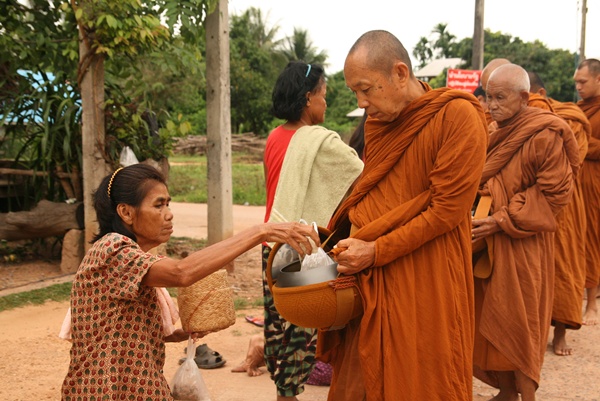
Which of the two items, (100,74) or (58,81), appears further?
(58,81)

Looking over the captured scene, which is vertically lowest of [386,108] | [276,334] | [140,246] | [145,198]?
[276,334]

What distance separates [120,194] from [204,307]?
2.30 feet

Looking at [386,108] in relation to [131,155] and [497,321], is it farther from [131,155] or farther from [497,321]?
[131,155]

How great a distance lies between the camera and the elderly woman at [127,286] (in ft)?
8.64

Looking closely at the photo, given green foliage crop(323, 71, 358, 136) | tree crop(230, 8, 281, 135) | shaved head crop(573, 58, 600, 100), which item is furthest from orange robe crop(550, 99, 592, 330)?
green foliage crop(323, 71, 358, 136)

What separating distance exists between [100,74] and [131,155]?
2.91 ft

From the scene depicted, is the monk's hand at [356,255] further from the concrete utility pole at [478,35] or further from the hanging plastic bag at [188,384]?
the concrete utility pole at [478,35]

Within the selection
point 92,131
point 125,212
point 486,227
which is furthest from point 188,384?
point 92,131

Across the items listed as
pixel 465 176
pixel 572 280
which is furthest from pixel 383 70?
pixel 572 280

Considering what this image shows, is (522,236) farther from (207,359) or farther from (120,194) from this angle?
(120,194)

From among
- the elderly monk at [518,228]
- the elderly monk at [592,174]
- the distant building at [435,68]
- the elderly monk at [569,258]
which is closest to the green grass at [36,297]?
the elderly monk at [518,228]

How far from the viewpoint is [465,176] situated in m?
2.84

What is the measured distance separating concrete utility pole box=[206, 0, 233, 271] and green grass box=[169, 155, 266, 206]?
22.9 feet

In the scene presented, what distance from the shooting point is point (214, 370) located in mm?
5027
